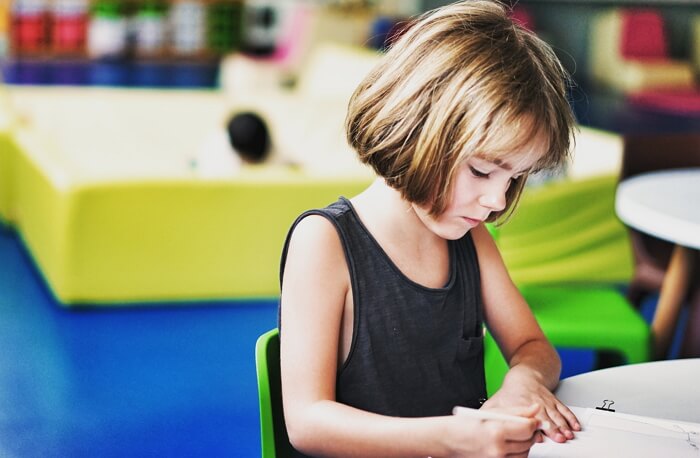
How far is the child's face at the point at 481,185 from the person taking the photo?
4.18 feet

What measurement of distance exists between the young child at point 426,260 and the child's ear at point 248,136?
9.64 feet

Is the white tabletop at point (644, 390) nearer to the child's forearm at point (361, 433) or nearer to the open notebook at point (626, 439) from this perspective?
the open notebook at point (626, 439)

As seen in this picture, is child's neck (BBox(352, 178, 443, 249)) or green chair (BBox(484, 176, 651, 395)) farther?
green chair (BBox(484, 176, 651, 395))

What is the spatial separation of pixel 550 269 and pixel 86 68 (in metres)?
7.90

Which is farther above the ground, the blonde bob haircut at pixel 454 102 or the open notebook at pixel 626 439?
the blonde bob haircut at pixel 454 102

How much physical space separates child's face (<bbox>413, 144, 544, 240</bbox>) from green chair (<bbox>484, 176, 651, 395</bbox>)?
0.50 m

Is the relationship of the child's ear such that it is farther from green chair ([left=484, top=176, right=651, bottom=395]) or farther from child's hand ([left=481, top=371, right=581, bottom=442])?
child's hand ([left=481, top=371, right=581, bottom=442])

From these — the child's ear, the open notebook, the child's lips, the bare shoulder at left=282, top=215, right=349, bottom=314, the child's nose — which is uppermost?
the child's nose

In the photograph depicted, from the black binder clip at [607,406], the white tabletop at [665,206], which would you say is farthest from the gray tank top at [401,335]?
the white tabletop at [665,206]

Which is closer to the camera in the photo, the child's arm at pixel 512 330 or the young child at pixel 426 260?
the young child at pixel 426 260

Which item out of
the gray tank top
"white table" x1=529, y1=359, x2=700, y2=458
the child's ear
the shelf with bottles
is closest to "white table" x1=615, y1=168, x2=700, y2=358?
"white table" x1=529, y1=359, x2=700, y2=458

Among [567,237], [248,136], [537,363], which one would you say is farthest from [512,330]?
[248,136]

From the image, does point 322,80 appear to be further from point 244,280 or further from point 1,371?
point 1,371

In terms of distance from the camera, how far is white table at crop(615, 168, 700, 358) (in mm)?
2293
